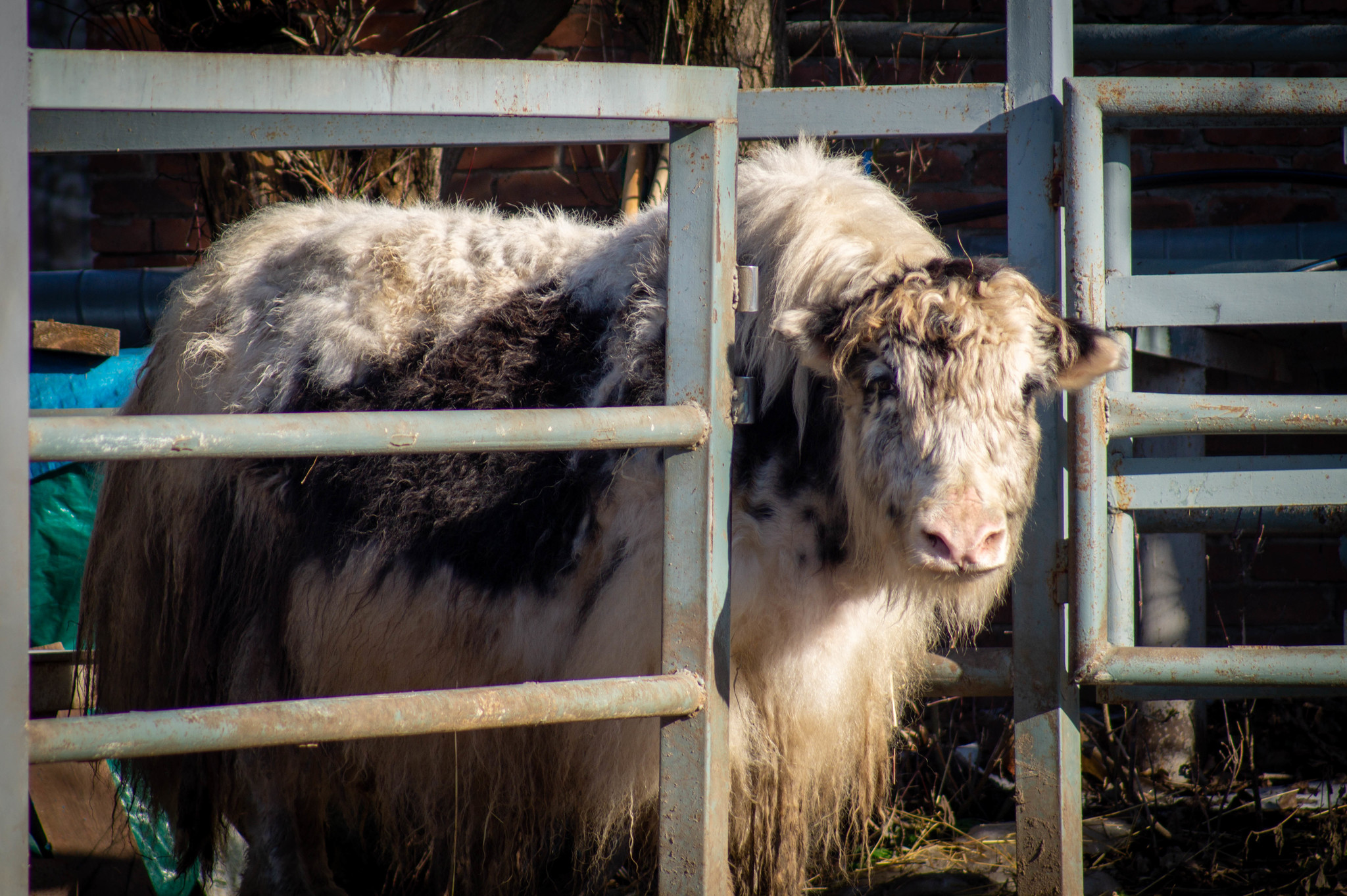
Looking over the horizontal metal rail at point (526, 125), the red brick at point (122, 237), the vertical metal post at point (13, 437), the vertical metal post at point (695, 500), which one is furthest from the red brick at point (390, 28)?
the vertical metal post at point (13, 437)

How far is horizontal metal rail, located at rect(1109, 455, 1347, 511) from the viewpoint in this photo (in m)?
2.30

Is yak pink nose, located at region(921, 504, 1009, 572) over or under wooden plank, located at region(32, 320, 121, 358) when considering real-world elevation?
under

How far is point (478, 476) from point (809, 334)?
0.85 m

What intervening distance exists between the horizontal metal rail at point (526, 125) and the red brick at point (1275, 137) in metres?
2.76

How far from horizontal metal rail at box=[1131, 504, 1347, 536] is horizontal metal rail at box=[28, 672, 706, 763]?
145cm

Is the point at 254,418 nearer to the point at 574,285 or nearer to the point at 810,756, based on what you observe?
the point at 574,285

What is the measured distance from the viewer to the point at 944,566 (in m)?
1.96

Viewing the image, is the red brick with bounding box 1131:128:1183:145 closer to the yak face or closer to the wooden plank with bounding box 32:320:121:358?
the yak face

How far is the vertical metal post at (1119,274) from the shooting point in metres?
2.38

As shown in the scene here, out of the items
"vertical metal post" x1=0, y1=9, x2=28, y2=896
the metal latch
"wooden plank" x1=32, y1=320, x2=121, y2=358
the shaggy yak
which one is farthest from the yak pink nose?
"wooden plank" x1=32, y1=320, x2=121, y2=358

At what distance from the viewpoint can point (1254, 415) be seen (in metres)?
2.21

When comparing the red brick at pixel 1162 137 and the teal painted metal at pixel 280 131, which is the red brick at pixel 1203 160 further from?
the teal painted metal at pixel 280 131

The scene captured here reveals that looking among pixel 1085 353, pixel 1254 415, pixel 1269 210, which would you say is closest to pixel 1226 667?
pixel 1254 415

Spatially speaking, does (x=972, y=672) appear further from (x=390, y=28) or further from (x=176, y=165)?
(x=176, y=165)
